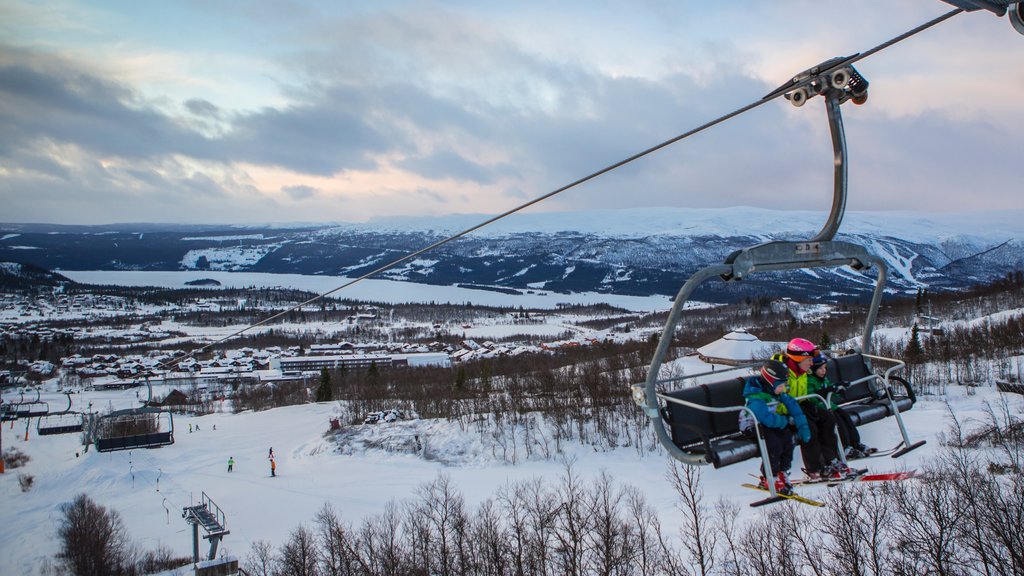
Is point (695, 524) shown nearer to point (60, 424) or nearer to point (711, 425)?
point (711, 425)

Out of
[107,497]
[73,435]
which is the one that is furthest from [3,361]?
[107,497]

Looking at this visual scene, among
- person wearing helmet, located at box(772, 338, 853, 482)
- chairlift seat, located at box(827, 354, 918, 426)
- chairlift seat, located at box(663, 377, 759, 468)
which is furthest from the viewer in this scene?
chairlift seat, located at box(827, 354, 918, 426)

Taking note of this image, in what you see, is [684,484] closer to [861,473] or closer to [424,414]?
[424,414]

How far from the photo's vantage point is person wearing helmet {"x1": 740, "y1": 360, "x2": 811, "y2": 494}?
631 cm

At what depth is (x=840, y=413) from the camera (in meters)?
7.13

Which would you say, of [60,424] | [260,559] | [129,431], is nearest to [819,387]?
[260,559]

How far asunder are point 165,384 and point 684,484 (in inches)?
3578

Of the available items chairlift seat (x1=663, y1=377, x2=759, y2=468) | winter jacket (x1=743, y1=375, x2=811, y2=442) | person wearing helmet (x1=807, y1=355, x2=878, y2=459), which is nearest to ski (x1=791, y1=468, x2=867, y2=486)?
person wearing helmet (x1=807, y1=355, x2=878, y2=459)

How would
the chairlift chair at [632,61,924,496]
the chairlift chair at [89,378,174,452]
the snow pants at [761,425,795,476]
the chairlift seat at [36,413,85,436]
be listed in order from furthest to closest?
the chairlift seat at [36,413,85,436], the chairlift chair at [89,378,174,452], the snow pants at [761,425,795,476], the chairlift chair at [632,61,924,496]

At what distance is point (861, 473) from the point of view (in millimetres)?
6672

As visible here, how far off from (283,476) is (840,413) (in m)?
46.5

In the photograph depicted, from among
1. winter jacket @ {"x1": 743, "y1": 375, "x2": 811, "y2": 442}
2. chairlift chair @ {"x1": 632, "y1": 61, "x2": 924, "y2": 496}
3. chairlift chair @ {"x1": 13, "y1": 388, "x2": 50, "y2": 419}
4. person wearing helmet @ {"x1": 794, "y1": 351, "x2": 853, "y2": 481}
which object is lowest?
chairlift chair @ {"x1": 13, "y1": 388, "x2": 50, "y2": 419}

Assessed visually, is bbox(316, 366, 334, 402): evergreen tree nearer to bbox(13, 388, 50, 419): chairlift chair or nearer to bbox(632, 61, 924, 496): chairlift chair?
bbox(13, 388, 50, 419): chairlift chair

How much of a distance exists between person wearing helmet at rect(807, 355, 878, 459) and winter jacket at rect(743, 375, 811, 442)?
1.70 ft
